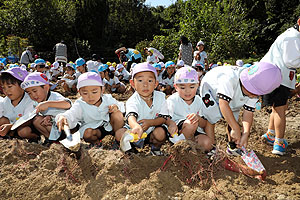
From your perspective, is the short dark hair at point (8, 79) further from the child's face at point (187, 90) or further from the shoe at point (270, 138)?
the shoe at point (270, 138)

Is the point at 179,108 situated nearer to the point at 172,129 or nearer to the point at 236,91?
the point at 172,129

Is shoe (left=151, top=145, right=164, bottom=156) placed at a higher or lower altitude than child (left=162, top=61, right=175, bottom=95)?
lower

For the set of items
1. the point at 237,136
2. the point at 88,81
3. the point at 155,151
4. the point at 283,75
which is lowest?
the point at 155,151

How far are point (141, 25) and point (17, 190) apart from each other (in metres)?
30.2

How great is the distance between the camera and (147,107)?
8.62 ft

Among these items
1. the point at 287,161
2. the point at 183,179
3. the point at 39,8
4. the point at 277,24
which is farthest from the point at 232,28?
the point at 39,8

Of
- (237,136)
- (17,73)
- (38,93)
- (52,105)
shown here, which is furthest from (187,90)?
(17,73)

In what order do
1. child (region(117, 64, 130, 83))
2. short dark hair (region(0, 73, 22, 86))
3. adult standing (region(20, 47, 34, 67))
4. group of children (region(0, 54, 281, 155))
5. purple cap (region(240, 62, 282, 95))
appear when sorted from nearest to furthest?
1. purple cap (region(240, 62, 282, 95))
2. group of children (region(0, 54, 281, 155))
3. short dark hair (region(0, 73, 22, 86))
4. child (region(117, 64, 130, 83))
5. adult standing (region(20, 47, 34, 67))

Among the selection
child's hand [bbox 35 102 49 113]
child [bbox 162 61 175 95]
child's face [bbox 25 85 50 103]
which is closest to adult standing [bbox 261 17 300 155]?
child's hand [bbox 35 102 49 113]

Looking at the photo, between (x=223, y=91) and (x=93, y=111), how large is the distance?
1533mm

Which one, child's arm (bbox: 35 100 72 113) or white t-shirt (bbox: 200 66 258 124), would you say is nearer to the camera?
white t-shirt (bbox: 200 66 258 124)

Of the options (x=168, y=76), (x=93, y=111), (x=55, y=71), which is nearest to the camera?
(x=93, y=111)

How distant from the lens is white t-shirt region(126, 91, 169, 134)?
253 cm

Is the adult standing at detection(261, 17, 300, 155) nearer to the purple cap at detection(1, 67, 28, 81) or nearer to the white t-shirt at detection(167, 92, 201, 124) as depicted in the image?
the white t-shirt at detection(167, 92, 201, 124)
